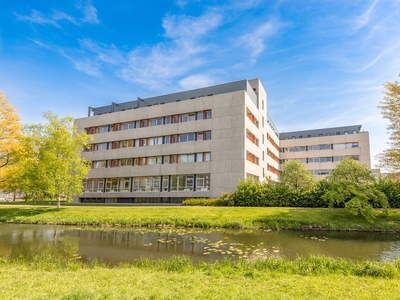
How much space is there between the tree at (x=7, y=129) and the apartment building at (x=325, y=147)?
60807mm

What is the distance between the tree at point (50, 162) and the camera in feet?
99.5

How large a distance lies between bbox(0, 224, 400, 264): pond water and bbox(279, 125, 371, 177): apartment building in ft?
177

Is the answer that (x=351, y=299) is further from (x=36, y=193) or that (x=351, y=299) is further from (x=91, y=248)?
(x=36, y=193)

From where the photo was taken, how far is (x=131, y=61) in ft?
62.4

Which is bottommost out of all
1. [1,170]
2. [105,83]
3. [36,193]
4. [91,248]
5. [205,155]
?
[91,248]

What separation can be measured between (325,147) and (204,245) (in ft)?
213

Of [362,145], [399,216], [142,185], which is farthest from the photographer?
[362,145]

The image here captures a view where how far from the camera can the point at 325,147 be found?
70.5 metres

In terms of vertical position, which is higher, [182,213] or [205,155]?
[205,155]

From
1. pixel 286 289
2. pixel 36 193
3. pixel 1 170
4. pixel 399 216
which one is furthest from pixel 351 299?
pixel 1 170

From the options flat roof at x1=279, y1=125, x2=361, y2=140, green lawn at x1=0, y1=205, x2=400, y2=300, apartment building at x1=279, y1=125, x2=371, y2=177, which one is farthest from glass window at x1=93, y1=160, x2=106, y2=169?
flat roof at x1=279, y1=125, x2=361, y2=140

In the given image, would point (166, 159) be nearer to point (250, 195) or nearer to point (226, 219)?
point (250, 195)

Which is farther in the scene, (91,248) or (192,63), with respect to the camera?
(192,63)

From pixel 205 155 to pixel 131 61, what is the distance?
23.8 metres
